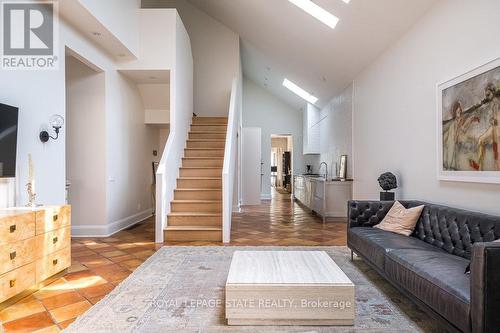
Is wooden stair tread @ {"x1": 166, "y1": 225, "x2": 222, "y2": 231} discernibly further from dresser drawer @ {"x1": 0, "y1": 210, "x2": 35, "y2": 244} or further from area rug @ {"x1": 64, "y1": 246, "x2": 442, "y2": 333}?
dresser drawer @ {"x1": 0, "y1": 210, "x2": 35, "y2": 244}

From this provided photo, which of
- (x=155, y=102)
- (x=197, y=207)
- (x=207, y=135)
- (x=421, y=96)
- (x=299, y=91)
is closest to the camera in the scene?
(x=421, y=96)

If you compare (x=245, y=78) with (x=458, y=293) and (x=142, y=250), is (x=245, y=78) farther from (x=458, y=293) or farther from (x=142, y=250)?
(x=458, y=293)

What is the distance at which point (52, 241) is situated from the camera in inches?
118

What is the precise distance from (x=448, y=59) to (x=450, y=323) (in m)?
2.50

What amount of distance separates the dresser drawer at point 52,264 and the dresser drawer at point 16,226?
1.03ft

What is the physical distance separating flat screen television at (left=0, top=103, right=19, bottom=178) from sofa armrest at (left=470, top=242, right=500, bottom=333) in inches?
142

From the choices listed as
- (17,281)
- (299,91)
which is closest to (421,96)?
(17,281)

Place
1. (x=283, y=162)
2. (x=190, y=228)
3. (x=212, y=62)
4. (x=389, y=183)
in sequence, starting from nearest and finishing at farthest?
(x=389, y=183)
(x=190, y=228)
(x=212, y=62)
(x=283, y=162)

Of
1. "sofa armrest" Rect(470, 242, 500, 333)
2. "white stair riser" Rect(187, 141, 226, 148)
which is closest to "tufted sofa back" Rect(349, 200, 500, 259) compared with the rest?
"sofa armrest" Rect(470, 242, 500, 333)

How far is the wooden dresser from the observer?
243 cm

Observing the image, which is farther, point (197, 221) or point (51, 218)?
point (197, 221)

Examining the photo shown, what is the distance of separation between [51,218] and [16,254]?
51 cm

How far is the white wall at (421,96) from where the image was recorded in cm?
271

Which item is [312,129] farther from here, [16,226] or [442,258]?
[16,226]
